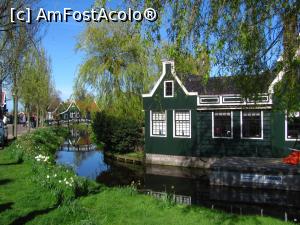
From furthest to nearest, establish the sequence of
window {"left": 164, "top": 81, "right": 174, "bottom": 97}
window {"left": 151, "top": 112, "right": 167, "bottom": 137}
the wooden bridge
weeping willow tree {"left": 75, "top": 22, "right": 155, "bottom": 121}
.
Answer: the wooden bridge < weeping willow tree {"left": 75, "top": 22, "right": 155, "bottom": 121} < window {"left": 151, "top": 112, "right": 167, "bottom": 137} < window {"left": 164, "top": 81, "right": 174, "bottom": 97}

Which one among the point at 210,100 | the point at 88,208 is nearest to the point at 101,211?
the point at 88,208

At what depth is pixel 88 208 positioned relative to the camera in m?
9.75

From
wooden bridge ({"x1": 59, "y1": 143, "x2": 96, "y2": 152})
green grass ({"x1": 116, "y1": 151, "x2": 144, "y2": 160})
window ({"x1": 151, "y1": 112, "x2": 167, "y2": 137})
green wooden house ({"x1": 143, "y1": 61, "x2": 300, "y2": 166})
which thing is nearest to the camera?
green wooden house ({"x1": 143, "y1": 61, "x2": 300, "y2": 166})

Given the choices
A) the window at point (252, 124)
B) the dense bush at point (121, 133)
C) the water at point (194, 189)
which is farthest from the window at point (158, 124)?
the window at point (252, 124)

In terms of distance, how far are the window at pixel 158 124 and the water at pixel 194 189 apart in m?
2.30

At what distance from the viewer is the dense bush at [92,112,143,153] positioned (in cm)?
2978

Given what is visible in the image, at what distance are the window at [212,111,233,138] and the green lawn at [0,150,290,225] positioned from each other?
12728mm

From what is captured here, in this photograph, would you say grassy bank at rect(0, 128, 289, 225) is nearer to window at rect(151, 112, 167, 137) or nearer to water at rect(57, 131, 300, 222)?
water at rect(57, 131, 300, 222)

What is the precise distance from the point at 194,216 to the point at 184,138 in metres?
15.7

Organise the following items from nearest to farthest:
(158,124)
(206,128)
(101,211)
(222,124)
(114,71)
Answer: (101,211)
(222,124)
(206,128)
(158,124)
(114,71)

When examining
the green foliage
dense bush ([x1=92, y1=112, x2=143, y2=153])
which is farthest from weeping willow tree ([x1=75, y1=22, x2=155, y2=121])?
the green foliage

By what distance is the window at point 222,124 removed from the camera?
2350cm

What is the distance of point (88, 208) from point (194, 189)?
9.54 meters

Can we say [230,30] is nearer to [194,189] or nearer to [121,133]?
[194,189]
